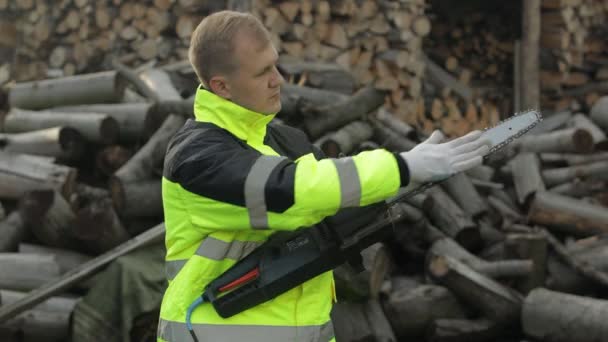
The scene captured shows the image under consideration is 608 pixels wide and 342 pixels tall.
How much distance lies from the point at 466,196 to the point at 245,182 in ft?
12.3

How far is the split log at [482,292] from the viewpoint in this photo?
4270mm

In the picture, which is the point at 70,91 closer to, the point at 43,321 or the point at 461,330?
the point at 43,321

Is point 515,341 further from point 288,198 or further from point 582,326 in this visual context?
point 288,198

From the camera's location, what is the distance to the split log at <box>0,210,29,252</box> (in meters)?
4.53

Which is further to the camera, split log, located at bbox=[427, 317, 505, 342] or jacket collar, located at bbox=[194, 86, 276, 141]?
split log, located at bbox=[427, 317, 505, 342]

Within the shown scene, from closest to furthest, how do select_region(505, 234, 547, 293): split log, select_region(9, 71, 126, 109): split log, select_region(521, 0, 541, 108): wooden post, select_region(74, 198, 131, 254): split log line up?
select_region(74, 198, 131, 254): split log < select_region(505, 234, 547, 293): split log < select_region(9, 71, 126, 109): split log < select_region(521, 0, 541, 108): wooden post

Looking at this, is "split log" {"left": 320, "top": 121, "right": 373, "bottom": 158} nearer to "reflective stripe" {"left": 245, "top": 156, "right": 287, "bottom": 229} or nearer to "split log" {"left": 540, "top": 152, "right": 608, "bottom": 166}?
"split log" {"left": 540, "top": 152, "right": 608, "bottom": 166}

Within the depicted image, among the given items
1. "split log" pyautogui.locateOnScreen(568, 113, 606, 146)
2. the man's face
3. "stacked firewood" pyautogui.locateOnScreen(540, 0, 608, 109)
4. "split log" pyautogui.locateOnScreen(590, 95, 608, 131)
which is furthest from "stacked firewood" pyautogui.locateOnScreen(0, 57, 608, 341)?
"stacked firewood" pyautogui.locateOnScreen(540, 0, 608, 109)

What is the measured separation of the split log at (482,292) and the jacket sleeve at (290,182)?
105 inches

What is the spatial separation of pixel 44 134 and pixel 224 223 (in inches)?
147

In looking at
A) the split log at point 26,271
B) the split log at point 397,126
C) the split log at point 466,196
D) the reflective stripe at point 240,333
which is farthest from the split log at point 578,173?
the reflective stripe at point 240,333

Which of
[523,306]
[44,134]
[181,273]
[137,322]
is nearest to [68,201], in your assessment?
[44,134]

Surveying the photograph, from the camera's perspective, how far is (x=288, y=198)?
68.2 inches

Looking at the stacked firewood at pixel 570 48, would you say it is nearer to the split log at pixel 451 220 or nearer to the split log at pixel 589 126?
the split log at pixel 589 126
